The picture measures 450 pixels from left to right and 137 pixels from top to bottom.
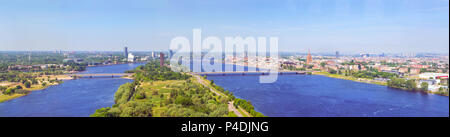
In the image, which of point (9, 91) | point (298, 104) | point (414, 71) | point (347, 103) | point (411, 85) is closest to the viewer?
point (298, 104)

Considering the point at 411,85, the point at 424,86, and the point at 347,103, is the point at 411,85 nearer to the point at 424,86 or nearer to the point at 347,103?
the point at 424,86

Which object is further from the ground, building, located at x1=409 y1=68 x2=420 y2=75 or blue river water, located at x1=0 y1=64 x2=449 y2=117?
building, located at x1=409 y1=68 x2=420 y2=75

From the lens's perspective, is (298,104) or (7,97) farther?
(7,97)

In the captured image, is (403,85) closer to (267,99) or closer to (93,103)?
(267,99)

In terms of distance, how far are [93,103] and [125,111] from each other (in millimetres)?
2159

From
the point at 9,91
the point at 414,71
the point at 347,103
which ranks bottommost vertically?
the point at 347,103

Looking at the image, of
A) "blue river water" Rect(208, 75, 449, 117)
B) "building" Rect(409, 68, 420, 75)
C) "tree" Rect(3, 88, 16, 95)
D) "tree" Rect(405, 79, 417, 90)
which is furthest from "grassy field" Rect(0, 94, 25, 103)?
"building" Rect(409, 68, 420, 75)

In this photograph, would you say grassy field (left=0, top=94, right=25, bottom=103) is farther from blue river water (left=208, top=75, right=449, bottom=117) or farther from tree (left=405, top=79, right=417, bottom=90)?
A: tree (left=405, top=79, right=417, bottom=90)

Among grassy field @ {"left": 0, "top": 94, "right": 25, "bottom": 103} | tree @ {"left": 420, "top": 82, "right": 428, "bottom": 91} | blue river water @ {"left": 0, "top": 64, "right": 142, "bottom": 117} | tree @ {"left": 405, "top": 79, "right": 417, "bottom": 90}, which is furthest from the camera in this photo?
tree @ {"left": 405, "top": 79, "right": 417, "bottom": 90}

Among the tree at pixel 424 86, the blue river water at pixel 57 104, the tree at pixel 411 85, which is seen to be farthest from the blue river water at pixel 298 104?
the tree at pixel 411 85

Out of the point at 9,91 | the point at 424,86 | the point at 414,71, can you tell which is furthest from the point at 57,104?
the point at 414,71

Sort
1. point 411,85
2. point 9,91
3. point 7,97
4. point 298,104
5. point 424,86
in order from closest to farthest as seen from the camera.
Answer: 1. point 298,104
2. point 7,97
3. point 9,91
4. point 424,86
5. point 411,85
